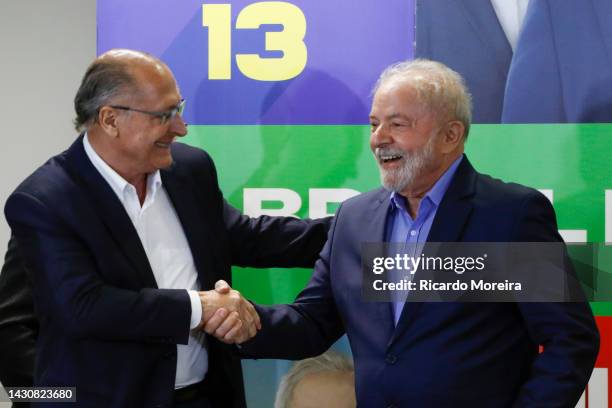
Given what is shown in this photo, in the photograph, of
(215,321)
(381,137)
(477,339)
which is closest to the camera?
(477,339)

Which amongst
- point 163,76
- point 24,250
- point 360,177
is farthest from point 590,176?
point 24,250

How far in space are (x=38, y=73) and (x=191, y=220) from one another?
181cm

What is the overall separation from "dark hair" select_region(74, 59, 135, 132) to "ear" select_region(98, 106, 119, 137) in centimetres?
2

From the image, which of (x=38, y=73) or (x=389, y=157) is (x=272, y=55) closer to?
(x=389, y=157)

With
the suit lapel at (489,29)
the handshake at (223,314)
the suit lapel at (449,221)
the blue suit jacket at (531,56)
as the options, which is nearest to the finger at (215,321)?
the handshake at (223,314)

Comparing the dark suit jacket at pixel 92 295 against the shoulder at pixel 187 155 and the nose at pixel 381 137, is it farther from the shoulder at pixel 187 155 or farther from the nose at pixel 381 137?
the nose at pixel 381 137

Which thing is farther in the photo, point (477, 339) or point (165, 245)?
point (165, 245)

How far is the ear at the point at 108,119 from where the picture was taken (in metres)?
2.50

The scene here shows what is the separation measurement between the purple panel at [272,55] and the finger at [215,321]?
3.07 feet

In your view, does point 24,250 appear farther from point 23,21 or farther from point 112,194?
point 23,21

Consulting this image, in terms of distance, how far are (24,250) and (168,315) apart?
0.45 m

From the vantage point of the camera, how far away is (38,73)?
404 cm

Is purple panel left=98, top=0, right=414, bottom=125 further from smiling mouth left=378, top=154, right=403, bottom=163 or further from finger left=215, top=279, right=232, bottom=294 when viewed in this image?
finger left=215, top=279, right=232, bottom=294

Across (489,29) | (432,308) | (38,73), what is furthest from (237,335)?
(38,73)
